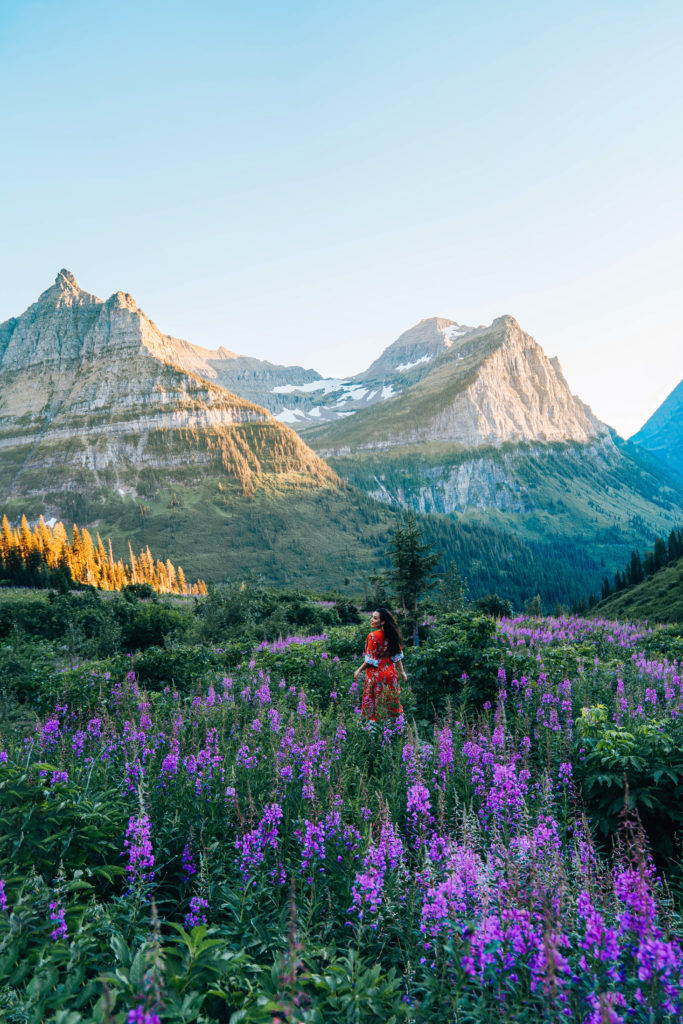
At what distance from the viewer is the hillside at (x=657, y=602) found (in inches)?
1704

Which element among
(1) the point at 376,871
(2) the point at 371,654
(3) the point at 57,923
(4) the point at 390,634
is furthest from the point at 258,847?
(4) the point at 390,634

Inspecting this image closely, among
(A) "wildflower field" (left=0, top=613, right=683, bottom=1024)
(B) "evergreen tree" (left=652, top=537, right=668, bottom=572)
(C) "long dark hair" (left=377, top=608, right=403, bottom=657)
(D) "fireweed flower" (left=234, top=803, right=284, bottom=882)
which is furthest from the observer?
(B) "evergreen tree" (left=652, top=537, right=668, bottom=572)

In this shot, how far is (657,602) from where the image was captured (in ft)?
172

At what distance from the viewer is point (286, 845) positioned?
14.6 feet

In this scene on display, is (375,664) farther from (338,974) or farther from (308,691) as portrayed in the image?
(338,974)

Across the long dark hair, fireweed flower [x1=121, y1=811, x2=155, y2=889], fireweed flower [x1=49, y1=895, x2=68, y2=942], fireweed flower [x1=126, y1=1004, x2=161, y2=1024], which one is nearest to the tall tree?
the long dark hair

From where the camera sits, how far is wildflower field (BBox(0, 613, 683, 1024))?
255 centimetres

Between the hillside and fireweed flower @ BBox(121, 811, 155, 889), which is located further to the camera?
the hillside

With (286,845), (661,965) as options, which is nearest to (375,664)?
(286,845)

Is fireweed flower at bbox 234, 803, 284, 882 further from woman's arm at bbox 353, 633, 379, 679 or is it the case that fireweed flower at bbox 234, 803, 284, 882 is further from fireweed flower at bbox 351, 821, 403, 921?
woman's arm at bbox 353, 633, 379, 679

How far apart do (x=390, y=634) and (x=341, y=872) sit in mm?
5747

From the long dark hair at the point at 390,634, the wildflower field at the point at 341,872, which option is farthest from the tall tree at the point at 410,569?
the wildflower field at the point at 341,872

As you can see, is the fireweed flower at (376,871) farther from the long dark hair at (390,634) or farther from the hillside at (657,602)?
the hillside at (657,602)

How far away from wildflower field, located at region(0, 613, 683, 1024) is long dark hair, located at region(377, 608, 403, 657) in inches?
70.5
